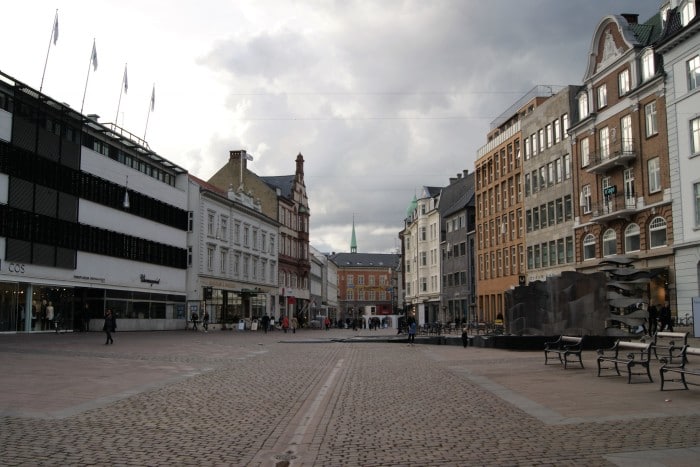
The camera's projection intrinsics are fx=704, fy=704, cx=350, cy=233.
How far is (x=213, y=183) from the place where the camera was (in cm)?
8094

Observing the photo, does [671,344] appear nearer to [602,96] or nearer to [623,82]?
[623,82]

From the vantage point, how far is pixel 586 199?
50.8m

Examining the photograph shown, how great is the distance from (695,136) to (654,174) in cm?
526

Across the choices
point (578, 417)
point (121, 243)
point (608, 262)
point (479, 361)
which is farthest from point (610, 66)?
point (578, 417)

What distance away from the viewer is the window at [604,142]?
47191mm

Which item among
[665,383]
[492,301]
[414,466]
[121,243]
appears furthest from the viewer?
[492,301]

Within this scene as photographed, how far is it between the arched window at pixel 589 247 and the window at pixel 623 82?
1040 centimetres

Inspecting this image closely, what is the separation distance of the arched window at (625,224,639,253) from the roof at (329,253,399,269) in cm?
12906

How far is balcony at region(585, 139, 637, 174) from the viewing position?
4319 centimetres

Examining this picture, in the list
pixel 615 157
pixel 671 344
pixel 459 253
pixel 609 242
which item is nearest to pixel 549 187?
pixel 609 242

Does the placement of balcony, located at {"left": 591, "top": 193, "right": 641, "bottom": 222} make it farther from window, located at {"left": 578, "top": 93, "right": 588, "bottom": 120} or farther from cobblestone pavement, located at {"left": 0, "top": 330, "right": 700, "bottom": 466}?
cobblestone pavement, located at {"left": 0, "top": 330, "right": 700, "bottom": 466}

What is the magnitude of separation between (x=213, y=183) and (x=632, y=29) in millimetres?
49629

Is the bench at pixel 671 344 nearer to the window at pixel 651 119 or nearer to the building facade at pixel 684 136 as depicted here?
the building facade at pixel 684 136

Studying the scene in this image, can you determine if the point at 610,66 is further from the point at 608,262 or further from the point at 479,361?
the point at 479,361
